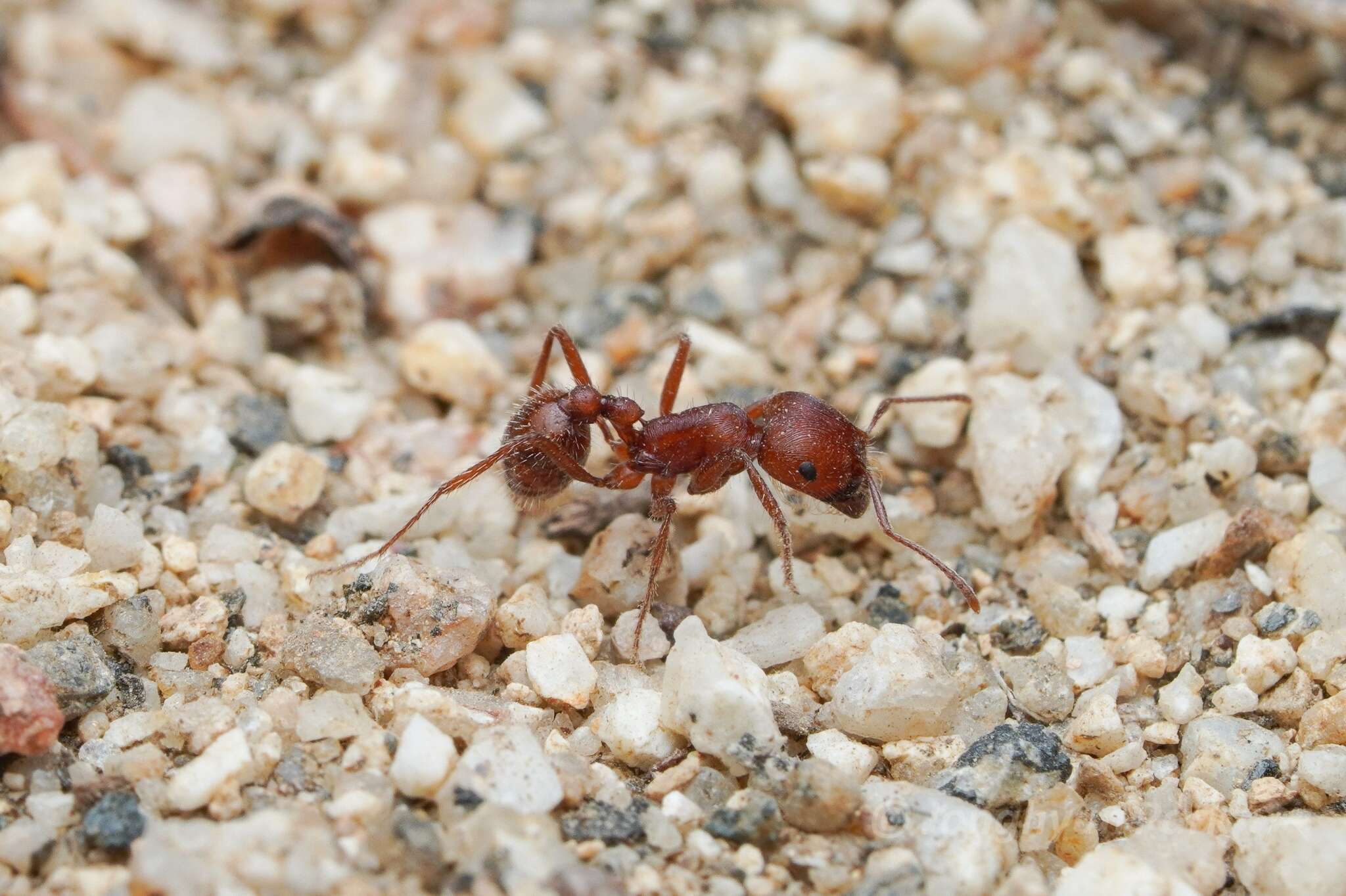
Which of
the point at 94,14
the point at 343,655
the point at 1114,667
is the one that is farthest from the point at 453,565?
the point at 94,14

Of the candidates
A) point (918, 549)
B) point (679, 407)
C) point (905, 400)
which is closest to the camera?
point (918, 549)

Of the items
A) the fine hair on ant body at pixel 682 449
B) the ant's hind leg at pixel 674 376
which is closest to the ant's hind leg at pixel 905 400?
the fine hair on ant body at pixel 682 449

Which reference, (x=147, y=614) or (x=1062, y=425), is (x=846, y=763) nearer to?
(x=1062, y=425)

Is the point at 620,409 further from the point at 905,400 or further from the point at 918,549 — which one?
the point at 918,549

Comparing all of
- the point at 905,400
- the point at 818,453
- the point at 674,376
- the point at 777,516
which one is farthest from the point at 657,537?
the point at 905,400

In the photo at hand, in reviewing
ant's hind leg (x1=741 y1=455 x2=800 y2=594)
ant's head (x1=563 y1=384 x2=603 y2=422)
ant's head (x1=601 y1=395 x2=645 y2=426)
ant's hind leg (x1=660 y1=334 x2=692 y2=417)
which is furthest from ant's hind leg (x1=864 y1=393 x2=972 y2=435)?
ant's head (x1=563 y1=384 x2=603 y2=422)

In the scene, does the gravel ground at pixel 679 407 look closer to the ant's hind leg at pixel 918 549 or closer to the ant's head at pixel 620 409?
the ant's hind leg at pixel 918 549
